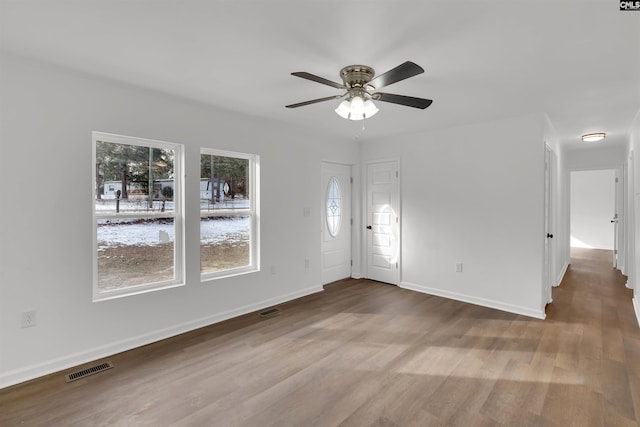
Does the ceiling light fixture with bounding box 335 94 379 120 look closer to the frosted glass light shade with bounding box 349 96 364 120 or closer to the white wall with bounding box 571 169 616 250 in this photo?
the frosted glass light shade with bounding box 349 96 364 120

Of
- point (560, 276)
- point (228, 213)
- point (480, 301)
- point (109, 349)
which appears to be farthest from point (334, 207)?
point (560, 276)

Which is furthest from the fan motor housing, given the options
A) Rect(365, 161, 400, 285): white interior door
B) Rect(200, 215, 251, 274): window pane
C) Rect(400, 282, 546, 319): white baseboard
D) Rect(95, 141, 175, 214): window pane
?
Rect(400, 282, 546, 319): white baseboard

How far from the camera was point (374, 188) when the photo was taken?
558 cm

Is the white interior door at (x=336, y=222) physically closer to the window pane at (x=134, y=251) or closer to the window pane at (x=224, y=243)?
the window pane at (x=224, y=243)

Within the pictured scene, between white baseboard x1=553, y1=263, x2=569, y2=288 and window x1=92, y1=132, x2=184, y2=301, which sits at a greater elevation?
window x1=92, y1=132, x2=184, y2=301

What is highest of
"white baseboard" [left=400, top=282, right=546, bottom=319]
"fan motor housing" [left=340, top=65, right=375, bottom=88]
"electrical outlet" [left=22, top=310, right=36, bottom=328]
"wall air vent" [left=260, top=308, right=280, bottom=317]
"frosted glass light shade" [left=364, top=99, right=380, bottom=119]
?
"fan motor housing" [left=340, top=65, right=375, bottom=88]

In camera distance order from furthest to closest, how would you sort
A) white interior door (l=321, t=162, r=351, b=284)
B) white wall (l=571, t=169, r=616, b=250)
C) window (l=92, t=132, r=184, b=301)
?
white wall (l=571, t=169, r=616, b=250) < white interior door (l=321, t=162, r=351, b=284) < window (l=92, t=132, r=184, b=301)

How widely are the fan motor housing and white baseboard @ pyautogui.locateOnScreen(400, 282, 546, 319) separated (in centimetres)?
337

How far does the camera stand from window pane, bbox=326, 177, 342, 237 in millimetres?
5441

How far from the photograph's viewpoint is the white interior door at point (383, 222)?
5277mm

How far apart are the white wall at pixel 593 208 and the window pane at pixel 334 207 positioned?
301 inches

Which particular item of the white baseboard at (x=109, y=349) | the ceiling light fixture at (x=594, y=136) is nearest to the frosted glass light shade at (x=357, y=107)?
the white baseboard at (x=109, y=349)

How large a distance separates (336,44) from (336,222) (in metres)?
3.66

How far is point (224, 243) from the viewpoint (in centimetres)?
395
